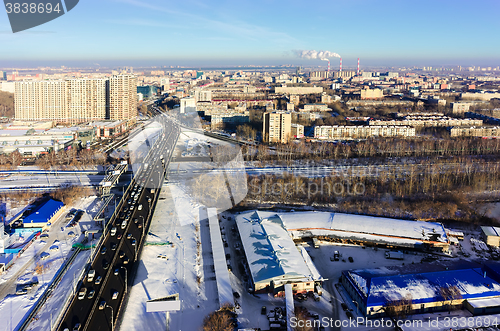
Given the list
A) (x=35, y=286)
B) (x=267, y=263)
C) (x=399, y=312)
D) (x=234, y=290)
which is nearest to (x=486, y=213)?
(x=399, y=312)

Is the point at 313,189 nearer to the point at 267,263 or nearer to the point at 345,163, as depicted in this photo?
the point at 345,163

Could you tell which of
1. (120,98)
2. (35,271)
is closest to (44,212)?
(35,271)

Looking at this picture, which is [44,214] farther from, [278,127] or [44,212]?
[278,127]

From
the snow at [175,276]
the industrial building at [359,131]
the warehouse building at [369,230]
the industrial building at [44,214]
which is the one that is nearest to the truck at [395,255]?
the warehouse building at [369,230]

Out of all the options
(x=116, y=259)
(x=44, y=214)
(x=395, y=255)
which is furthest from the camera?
(x=44, y=214)

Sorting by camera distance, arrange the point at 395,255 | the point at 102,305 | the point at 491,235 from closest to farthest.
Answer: the point at 102,305 < the point at 395,255 < the point at 491,235

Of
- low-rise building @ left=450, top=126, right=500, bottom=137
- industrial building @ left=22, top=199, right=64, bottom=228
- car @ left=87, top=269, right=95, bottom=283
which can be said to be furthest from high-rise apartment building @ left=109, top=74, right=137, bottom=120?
low-rise building @ left=450, top=126, right=500, bottom=137

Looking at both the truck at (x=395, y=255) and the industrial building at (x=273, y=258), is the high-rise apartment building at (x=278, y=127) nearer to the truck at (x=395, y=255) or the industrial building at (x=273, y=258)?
the industrial building at (x=273, y=258)
